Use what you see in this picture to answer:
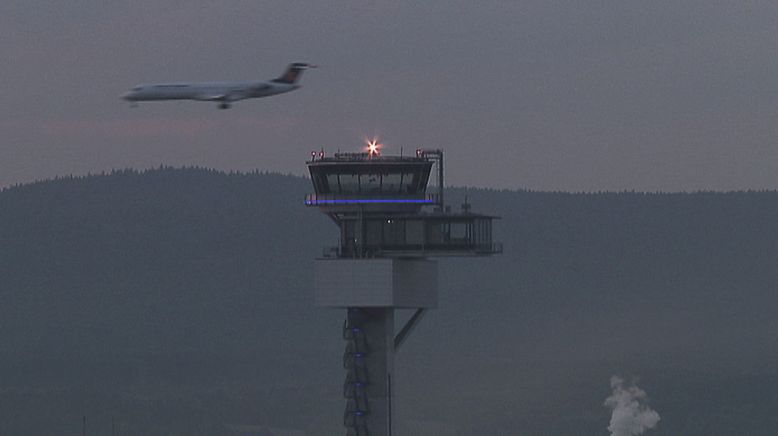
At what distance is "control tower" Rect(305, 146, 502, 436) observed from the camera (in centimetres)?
17200

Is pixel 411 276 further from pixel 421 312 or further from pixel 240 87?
pixel 240 87

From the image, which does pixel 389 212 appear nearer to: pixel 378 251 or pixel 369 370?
pixel 378 251

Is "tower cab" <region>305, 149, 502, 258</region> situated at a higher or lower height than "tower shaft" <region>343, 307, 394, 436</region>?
higher

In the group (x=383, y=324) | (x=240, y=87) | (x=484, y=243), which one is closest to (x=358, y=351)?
(x=383, y=324)

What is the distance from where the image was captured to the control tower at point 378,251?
172000mm

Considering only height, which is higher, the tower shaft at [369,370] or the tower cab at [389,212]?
the tower cab at [389,212]

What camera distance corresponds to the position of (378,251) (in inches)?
6909

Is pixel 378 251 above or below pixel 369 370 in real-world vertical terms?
above

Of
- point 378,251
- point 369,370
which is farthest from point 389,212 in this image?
point 369,370

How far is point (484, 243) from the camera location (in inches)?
6998

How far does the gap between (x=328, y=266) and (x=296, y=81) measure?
28.2 meters

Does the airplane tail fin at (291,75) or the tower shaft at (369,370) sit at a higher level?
the airplane tail fin at (291,75)

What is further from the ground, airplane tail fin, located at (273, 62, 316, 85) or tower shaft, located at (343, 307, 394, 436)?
airplane tail fin, located at (273, 62, 316, 85)

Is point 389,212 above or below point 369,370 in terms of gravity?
above
